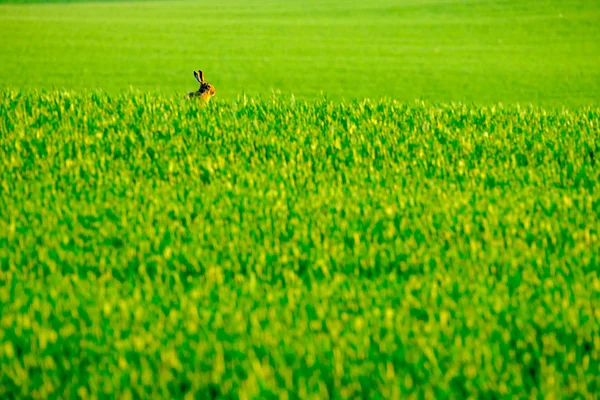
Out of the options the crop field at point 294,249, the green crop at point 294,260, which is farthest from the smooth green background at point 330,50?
the green crop at point 294,260

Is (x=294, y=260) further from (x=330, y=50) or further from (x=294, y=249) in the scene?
(x=330, y=50)

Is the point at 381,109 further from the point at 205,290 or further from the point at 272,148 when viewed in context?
the point at 205,290

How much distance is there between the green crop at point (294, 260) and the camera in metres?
3.39

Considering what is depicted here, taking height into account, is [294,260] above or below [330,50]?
below

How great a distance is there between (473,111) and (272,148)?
3.10 metres

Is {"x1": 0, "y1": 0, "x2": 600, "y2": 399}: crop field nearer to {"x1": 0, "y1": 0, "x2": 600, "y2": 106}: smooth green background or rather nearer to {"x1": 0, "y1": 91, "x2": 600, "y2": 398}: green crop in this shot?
{"x1": 0, "y1": 91, "x2": 600, "y2": 398}: green crop

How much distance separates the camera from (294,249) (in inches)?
183

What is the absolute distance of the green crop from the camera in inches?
134

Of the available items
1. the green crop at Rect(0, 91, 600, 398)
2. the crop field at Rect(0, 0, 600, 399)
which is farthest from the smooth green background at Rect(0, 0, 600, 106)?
the green crop at Rect(0, 91, 600, 398)

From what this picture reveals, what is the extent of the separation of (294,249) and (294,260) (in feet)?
0.33

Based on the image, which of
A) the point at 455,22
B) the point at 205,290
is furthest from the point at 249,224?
the point at 455,22

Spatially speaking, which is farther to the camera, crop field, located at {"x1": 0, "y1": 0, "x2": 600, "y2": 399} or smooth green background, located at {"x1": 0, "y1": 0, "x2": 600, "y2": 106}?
smooth green background, located at {"x1": 0, "y1": 0, "x2": 600, "y2": 106}

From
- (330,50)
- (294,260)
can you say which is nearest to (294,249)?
(294,260)

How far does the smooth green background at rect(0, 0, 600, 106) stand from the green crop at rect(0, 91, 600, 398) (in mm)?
6425
